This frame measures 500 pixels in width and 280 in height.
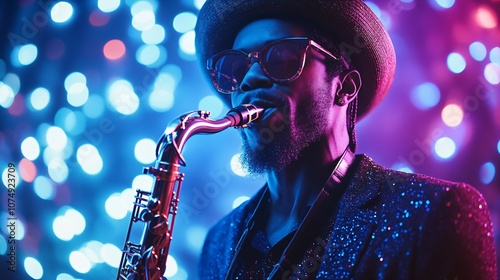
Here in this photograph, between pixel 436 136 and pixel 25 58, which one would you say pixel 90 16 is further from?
pixel 436 136

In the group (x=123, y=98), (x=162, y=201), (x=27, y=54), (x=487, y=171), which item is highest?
(x=27, y=54)

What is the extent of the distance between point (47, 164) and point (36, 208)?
0.48 m

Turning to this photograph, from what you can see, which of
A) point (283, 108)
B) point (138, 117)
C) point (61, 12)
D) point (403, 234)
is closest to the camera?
point (403, 234)

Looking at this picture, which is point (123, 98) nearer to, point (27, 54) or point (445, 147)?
point (27, 54)

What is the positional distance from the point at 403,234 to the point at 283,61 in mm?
1061

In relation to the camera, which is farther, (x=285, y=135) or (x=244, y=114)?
(x=285, y=135)

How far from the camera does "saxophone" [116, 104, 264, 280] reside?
172cm

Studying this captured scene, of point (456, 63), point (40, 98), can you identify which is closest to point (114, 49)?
point (40, 98)

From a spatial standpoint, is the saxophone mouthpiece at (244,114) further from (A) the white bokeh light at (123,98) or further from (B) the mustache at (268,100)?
(A) the white bokeh light at (123,98)

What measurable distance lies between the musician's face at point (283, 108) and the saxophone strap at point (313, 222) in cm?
26

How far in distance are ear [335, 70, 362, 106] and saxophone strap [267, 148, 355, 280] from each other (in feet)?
1.37

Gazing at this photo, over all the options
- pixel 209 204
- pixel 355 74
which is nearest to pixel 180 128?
pixel 355 74

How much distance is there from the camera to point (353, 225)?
1.66m

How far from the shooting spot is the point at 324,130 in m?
2.09
